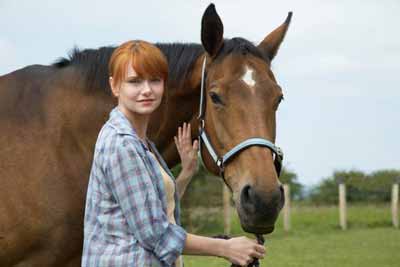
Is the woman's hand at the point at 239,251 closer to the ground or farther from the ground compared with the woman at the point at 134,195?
closer to the ground

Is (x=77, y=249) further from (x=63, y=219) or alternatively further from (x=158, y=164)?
(x=158, y=164)

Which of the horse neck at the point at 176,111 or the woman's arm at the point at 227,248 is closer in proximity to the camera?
the woman's arm at the point at 227,248

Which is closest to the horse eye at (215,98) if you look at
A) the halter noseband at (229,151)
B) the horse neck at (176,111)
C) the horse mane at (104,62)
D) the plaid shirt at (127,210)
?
the halter noseband at (229,151)

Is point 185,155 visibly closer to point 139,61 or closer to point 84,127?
point 84,127

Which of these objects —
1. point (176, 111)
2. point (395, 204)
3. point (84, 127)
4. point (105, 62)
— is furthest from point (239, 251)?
point (395, 204)

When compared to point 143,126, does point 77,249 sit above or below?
below

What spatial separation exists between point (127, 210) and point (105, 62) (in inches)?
83.4

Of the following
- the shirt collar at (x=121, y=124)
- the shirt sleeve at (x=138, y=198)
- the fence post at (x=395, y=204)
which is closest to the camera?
the shirt sleeve at (x=138, y=198)

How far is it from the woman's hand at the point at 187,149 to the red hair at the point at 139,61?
1.22m

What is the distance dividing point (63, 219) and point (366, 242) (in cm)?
1430

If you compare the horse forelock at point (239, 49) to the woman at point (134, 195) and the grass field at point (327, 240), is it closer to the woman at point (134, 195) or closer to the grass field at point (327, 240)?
the woman at point (134, 195)

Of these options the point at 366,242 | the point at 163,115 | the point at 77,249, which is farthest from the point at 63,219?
the point at 366,242

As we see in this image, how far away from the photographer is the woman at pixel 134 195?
2568 mm

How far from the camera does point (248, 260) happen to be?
274cm
